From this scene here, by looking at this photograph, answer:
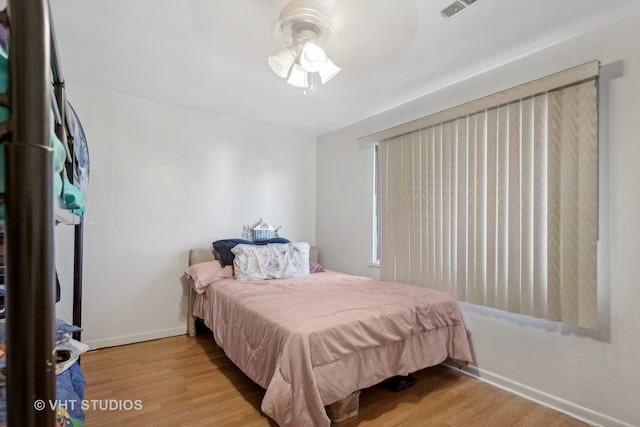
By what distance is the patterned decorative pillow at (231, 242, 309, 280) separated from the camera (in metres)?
3.01

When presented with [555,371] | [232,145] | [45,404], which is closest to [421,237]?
[555,371]

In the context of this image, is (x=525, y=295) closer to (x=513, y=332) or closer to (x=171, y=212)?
(x=513, y=332)

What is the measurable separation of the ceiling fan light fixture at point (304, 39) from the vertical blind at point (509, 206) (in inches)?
49.9

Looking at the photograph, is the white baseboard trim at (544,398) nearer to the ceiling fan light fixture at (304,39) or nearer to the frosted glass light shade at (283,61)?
the ceiling fan light fixture at (304,39)

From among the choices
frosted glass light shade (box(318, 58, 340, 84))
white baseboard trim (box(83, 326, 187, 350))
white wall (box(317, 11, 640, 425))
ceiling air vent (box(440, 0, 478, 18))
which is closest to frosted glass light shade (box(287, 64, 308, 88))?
frosted glass light shade (box(318, 58, 340, 84))

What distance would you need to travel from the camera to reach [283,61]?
1925mm

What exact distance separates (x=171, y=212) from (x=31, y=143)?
305 centimetres

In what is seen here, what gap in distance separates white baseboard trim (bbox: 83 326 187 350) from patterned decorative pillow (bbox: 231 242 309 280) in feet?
3.12

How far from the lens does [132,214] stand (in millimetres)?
3047

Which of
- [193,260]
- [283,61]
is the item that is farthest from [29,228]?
[193,260]

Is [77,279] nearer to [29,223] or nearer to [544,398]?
[29,223]

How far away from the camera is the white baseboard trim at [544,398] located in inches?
72.8

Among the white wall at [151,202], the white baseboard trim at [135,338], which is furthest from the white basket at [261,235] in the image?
the white baseboard trim at [135,338]

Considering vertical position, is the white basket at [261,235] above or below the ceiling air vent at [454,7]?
below
